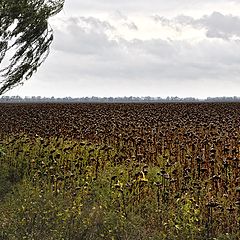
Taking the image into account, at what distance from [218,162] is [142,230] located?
3.98 meters

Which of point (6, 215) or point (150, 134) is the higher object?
point (150, 134)

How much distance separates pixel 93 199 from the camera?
995 cm

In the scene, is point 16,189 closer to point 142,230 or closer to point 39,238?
point 39,238

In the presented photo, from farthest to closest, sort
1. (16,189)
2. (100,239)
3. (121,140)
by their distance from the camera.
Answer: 1. (121,140)
2. (16,189)
3. (100,239)

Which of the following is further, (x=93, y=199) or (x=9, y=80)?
(x=9, y=80)

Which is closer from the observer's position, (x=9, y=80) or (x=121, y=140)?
(x=121, y=140)

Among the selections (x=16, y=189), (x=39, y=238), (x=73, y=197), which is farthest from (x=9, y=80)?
(x=39, y=238)

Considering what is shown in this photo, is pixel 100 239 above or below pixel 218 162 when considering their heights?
below

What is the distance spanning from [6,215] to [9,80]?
33.4 feet

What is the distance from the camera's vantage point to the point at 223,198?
9.22 meters

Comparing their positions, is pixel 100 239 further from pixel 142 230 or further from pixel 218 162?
pixel 218 162

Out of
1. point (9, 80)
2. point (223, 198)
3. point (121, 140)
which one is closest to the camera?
point (223, 198)

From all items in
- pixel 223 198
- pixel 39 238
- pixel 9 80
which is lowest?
pixel 39 238

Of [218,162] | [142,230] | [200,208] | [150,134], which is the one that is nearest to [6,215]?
[142,230]
